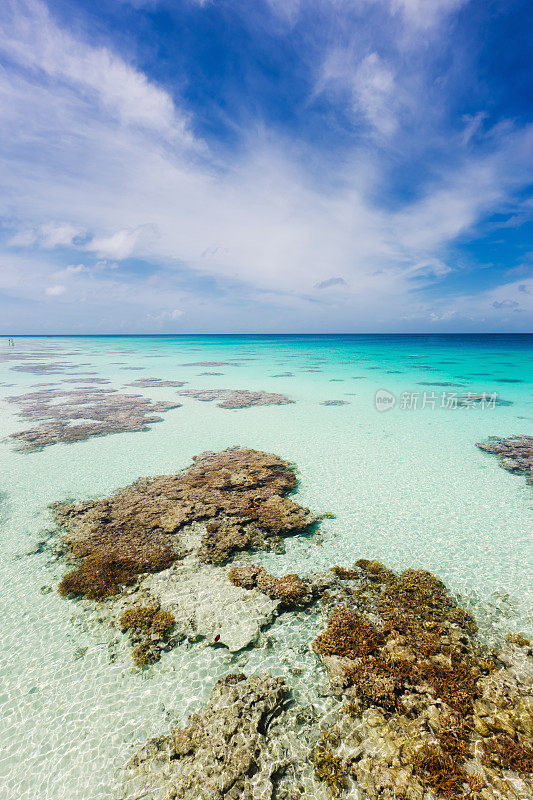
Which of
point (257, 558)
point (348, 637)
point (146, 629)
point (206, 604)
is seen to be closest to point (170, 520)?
point (257, 558)

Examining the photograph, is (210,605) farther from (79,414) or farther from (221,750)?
(79,414)

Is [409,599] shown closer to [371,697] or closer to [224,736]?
[371,697]

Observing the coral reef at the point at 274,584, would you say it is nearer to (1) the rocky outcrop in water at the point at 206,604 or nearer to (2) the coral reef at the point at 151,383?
(1) the rocky outcrop in water at the point at 206,604

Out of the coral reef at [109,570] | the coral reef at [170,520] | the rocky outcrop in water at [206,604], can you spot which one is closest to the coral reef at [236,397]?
the coral reef at [170,520]

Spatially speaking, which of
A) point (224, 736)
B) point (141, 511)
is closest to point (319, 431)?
point (141, 511)

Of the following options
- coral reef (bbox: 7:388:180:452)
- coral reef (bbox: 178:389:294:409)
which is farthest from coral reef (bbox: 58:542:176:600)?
coral reef (bbox: 178:389:294:409)

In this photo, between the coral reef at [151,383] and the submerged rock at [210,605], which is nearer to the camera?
the submerged rock at [210,605]
